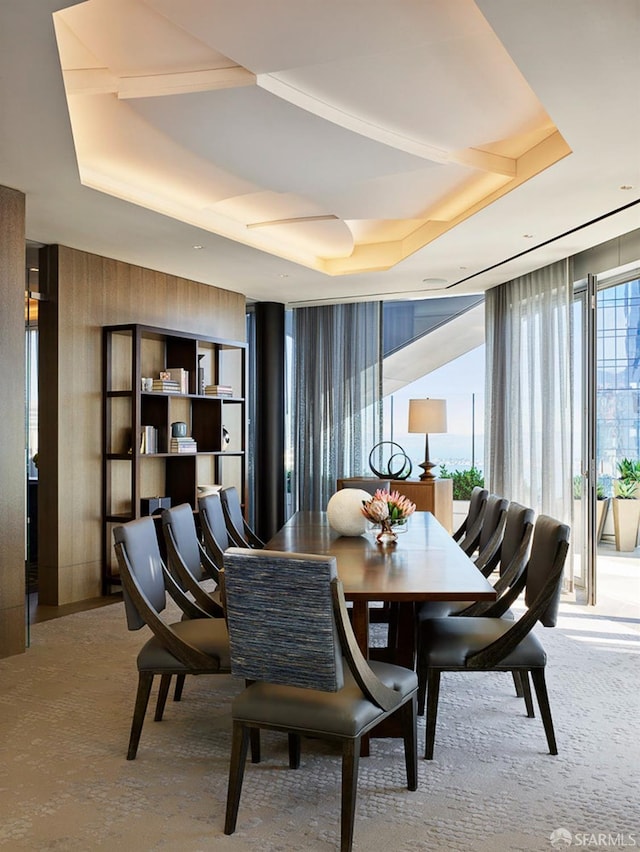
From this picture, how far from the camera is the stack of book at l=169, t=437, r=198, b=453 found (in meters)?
6.27

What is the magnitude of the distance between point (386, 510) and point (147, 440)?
2.95 metres

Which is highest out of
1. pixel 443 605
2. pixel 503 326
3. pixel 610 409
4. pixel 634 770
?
pixel 503 326

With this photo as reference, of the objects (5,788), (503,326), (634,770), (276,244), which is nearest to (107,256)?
(276,244)

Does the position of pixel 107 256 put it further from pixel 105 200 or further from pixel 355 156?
pixel 355 156

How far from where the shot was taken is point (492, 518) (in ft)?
13.7

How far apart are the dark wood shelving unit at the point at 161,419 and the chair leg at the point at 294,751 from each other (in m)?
3.19

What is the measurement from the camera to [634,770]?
111 inches

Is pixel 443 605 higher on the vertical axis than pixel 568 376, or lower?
lower

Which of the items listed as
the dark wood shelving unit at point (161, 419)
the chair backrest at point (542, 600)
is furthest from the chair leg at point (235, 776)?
the dark wood shelving unit at point (161, 419)

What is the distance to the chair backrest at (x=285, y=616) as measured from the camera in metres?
2.18

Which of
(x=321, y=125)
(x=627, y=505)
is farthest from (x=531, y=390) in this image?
(x=321, y=125)

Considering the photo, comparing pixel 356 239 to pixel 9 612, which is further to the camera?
pixel 356 239

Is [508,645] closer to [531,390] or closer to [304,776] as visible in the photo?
[304,776]

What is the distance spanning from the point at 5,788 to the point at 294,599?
1411mm
